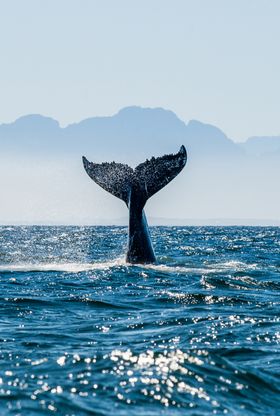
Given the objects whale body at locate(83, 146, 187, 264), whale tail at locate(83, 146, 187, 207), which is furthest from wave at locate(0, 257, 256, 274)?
whale tail at locate(83, 146, 187, 207)

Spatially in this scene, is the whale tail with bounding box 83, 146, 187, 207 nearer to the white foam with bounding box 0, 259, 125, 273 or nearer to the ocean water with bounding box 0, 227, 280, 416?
the white foam with bounding box 0, 259, 125, 273

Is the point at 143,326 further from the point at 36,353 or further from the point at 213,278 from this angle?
the point at 213,278

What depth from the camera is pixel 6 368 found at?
772cm

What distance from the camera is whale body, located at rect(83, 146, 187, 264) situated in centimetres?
1755

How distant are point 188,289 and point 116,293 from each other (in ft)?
4.60

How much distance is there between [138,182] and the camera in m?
18.0

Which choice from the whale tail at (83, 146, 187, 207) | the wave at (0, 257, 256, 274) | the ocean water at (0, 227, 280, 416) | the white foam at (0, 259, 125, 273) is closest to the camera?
the ocean water at (0, 227, 280, 416)

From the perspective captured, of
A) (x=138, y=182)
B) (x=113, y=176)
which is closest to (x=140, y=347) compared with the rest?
(x=138, y=182)

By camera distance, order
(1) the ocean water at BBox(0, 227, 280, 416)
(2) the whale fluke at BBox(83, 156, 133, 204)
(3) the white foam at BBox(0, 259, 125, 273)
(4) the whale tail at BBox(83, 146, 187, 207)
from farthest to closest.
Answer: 1. (3) the white foam at BBox(0, 259, 125, 273)
2. (2) the whale fluke at BBox(83, 156, 133, 204)
3. (4) the whale tail at BBox(83, 146, 187, 207)
4. (1) the ocean water at BBox(0, 227, 280, 416)

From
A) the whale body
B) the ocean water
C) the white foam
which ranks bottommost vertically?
the ocean water

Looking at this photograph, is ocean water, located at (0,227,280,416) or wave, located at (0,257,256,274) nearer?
ocean water, located at (0,227,280,416)

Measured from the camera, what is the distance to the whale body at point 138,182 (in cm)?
1755

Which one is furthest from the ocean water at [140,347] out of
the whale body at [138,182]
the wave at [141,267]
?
the whale body at [138,182]

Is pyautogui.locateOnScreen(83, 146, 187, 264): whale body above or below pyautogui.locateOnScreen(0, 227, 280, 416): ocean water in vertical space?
above
